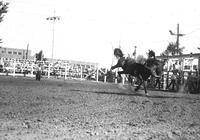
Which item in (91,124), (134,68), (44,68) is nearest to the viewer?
(91,124)

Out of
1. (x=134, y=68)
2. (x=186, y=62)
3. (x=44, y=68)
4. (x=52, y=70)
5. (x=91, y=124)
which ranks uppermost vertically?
(x=186, y=62)

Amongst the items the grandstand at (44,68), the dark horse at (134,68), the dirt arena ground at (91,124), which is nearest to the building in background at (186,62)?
the dark horse at (134,68)

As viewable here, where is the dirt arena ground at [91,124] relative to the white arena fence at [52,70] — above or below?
below

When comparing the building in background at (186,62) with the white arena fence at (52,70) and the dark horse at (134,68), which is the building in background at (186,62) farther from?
the white arena fence at (52,70)

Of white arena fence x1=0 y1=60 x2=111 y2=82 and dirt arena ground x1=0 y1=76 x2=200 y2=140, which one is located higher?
white arena fence x1=0 y1=60 x2=111 y2=82

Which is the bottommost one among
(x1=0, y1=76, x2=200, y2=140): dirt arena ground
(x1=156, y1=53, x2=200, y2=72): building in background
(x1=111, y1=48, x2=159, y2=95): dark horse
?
(x1=0, y1=76, x2=200, y2=140): dirt arena ground

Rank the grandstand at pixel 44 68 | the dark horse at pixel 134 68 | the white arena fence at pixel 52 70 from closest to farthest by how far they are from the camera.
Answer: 1. the dark horse at pixel 134 68
2. the grandstand at pixel 44 68
3. the white arena fence at pixel 52 70

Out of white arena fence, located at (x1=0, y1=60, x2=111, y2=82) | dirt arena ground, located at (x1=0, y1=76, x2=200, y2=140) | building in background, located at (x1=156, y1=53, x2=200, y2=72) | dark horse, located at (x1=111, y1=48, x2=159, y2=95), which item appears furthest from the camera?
white arena fence, located at (x1=0, y1=60, x2=111, y2=82)

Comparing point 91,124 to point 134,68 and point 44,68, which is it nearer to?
point 134,68

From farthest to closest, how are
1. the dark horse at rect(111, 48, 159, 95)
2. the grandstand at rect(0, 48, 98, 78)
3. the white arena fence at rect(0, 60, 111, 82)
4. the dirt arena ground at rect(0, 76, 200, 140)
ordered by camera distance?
the white arena fence at rect(0, 60, 111, 82) → the grandstand at rect(0, 48, 98, 78) → the dark horse at rect(111, 48, 159, 95) → the dirt arena ground at rect(0, 76, 200, 140)

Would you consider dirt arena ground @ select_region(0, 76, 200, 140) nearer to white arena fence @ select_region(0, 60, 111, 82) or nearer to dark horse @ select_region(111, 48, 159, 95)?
dark horse @ select_region(111, 48, 159, 95)

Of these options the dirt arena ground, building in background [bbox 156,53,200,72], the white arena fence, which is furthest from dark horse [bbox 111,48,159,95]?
the white arena fence

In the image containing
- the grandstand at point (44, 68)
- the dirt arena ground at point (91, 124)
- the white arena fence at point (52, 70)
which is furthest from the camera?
the white arena fence at point (52, 70)

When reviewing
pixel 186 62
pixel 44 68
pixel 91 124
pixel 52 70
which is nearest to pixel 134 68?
pixel 91 124
